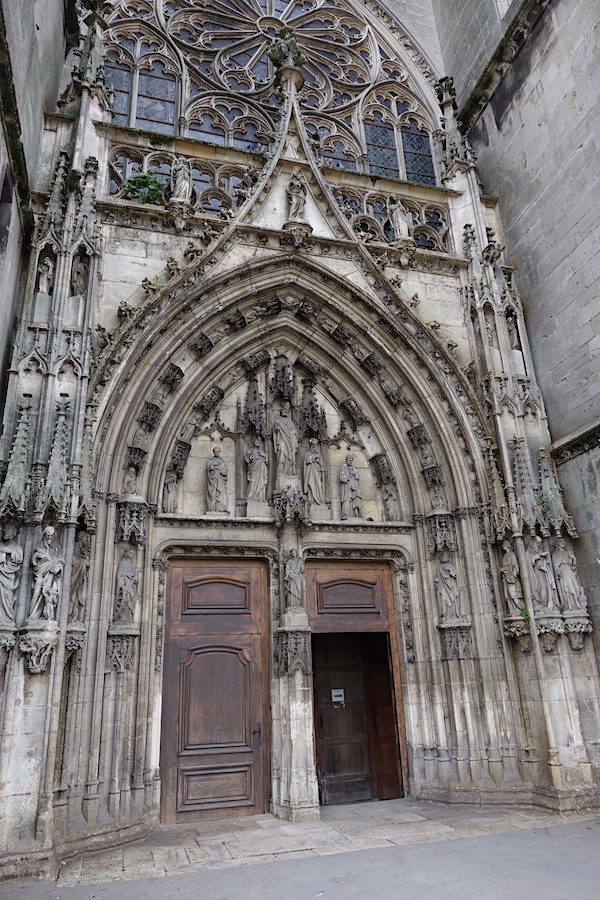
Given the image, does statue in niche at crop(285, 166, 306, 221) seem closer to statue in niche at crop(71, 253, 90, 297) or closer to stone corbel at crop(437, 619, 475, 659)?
statue in niche at crop(71, 253, 90, 297)

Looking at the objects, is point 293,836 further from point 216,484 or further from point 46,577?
point 216,484

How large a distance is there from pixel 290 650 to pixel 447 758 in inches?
91.8

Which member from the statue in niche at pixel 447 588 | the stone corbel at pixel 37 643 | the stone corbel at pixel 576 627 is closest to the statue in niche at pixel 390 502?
the statue in niche at pixel 447 588

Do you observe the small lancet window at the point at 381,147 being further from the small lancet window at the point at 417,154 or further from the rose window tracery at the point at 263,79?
the small lancet window at the point at 417,154

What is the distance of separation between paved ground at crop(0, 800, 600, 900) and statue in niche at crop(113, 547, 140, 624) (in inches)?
86.3

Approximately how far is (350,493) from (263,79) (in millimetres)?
8147

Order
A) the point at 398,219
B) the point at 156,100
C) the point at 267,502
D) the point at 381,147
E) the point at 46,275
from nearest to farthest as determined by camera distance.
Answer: the point at 46,275 < the point at 267,502 < the point at 398,219 < the point at 156,100 < the point at 381,147

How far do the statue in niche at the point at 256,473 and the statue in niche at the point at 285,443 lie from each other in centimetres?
21

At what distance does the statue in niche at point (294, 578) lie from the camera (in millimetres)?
7980

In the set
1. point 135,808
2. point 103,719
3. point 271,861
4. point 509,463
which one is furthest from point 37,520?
point 509,463

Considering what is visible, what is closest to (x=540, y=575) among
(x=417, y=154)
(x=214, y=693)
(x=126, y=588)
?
(x=214, y=693)

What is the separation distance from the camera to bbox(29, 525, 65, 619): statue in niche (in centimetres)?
602

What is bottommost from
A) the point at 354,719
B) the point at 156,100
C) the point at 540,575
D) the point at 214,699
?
the point at 354,719

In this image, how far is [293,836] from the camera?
640 cm
